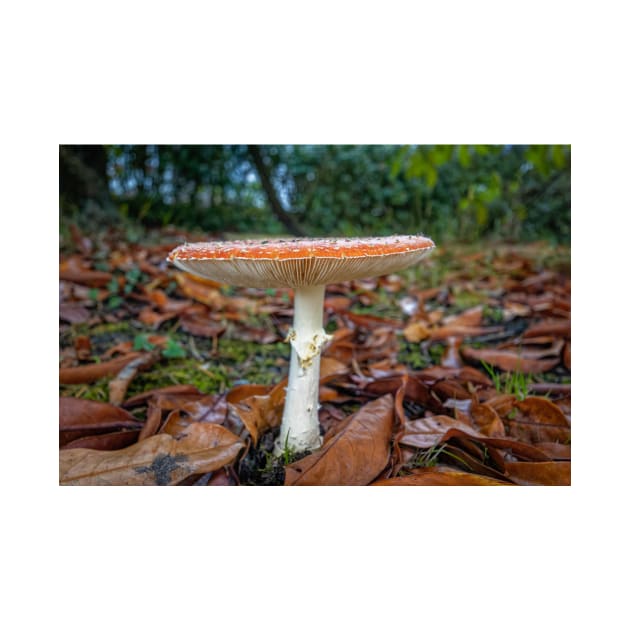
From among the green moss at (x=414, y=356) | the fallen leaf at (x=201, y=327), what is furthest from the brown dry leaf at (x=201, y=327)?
the green moss at (x=414, y=356)

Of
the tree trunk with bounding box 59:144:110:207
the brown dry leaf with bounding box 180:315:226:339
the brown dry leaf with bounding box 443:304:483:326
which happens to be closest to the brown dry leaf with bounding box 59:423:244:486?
the brown dry leaf with bounding box 180:315:226:339

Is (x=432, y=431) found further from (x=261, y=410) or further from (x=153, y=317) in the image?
(x=153, y=317)

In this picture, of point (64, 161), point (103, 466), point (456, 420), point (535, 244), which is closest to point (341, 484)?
point (456, 420)

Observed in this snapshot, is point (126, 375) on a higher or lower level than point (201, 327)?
lower

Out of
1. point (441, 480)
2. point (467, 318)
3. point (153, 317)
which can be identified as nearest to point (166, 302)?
point (153, 317)

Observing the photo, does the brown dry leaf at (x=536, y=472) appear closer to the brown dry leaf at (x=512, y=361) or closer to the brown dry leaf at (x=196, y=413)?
the brown dry leaf at (x=512, y=361)

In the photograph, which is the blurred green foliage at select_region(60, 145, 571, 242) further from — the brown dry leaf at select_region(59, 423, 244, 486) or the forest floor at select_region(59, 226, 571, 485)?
the brown dry leaf at select_region(59, 423, 244, 486)
